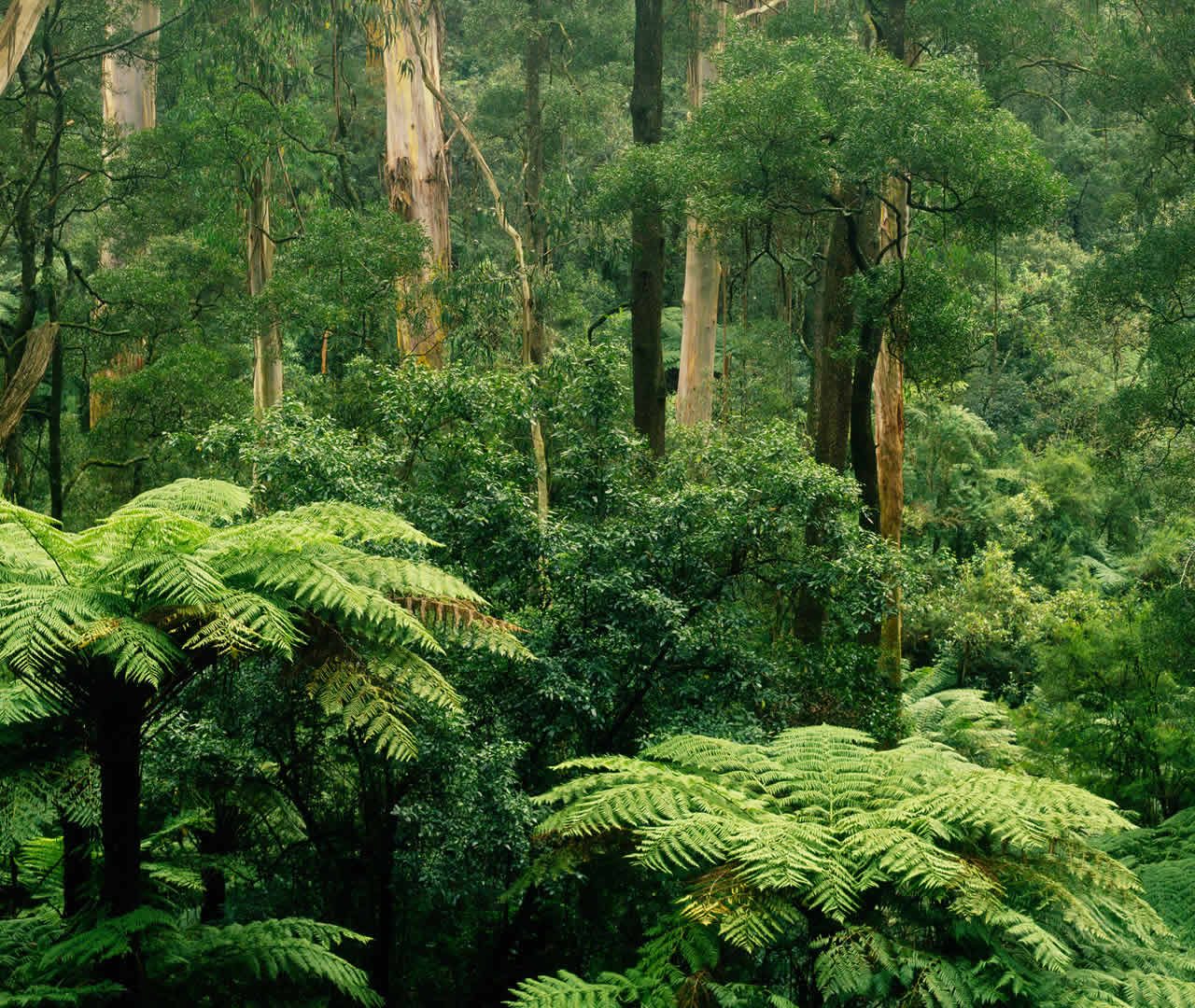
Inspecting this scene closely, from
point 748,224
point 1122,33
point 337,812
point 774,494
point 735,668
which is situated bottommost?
point 337,812

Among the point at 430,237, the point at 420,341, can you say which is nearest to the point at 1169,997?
the point at 420,341

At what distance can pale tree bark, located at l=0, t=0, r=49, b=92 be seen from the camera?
1162cm

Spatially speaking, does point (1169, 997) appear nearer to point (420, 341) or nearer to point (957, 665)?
point (420, 341)

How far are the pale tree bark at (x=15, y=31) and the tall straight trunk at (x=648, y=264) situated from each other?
6.11 m

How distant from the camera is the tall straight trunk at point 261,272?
17.1 meters

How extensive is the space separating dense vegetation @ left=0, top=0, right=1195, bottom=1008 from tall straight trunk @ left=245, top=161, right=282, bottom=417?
104mm

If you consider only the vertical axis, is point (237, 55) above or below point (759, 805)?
above

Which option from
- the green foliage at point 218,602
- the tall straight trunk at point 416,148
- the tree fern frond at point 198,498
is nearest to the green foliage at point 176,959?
the green foliage at point 218,602

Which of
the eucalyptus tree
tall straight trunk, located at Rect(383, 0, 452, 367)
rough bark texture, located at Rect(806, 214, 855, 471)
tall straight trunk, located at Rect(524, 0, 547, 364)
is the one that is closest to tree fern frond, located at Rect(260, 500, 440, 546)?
the eucalyptus tree

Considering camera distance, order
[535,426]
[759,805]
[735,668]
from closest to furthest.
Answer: [759,805] < [735,668] < [535,426]

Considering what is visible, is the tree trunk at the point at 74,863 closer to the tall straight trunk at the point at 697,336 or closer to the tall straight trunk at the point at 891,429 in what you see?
the tall straight trunk at the point at 891,429

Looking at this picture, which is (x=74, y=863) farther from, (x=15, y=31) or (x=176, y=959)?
(x=15, y=31)

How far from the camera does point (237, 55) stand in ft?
53.7

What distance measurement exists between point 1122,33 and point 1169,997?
11.6 m
